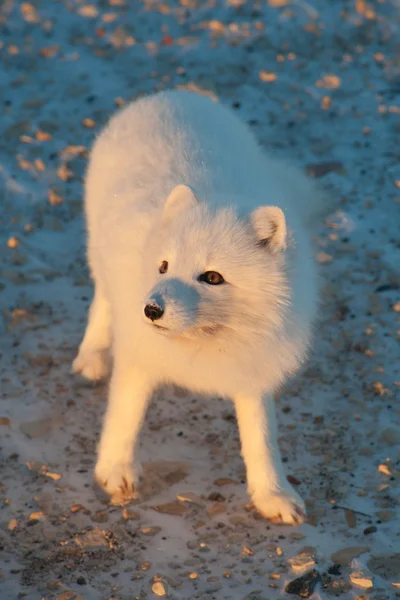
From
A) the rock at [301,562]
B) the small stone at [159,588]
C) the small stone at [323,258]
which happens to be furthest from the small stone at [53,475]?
the small stone at [323,258]

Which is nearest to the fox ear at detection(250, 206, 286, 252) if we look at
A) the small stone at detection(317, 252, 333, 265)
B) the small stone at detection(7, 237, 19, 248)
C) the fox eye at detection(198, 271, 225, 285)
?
the fox eye at detection(198, 271, 225, 285)

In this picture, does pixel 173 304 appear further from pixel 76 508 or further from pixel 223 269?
pixel 76 508

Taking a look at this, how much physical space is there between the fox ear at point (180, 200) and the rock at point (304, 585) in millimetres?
1660

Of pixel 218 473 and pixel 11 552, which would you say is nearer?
pixel 11 552

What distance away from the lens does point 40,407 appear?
488 centimetres

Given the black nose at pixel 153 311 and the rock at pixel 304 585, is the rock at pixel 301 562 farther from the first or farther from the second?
the black nose at pixel 153 311

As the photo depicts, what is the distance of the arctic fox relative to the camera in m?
3.53

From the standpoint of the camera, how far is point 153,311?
10.7 feet

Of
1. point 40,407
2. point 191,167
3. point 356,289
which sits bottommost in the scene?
point 40,407

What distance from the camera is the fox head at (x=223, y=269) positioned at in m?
3.48

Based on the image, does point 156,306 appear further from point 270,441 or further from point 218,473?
point 218,473

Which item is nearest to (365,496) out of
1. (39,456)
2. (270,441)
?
(270,441)

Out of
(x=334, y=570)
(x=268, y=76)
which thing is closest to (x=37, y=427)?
(x=334, y=570)

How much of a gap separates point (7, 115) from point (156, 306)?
15.9ft
